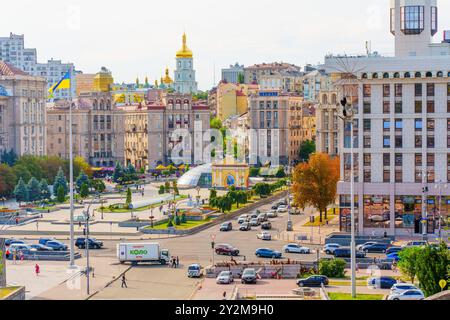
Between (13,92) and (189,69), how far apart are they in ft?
184

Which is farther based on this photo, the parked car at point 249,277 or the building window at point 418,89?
the building window at point 418,89

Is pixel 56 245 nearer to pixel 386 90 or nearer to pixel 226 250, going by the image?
pixel 226 250

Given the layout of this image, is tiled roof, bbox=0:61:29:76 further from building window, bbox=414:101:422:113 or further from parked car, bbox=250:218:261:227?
building window, bbox=414:101:422:113

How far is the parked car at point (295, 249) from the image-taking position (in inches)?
1524

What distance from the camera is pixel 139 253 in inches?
1407

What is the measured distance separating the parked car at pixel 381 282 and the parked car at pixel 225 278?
4675mm

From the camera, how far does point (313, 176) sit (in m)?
48.8

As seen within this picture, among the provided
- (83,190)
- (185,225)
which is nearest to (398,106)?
(185,225)

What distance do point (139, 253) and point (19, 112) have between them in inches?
2119

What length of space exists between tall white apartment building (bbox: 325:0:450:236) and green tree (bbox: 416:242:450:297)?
1680 cm

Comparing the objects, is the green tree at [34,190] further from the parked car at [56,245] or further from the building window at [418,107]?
the building window at [418,107]

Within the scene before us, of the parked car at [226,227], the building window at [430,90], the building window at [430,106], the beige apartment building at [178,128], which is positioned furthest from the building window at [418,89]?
the beige apartment building at [178,128]

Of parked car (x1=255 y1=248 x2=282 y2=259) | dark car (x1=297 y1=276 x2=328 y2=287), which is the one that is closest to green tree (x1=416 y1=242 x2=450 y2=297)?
dark car (x1=297 y1=276 x2=328 y2=287)

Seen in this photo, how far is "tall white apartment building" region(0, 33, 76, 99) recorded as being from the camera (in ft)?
512
